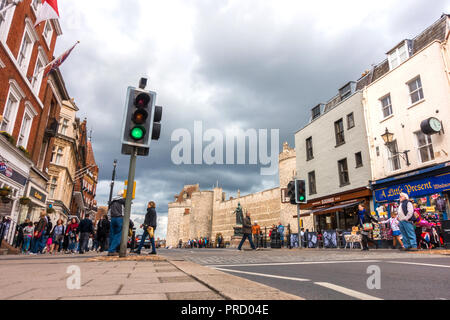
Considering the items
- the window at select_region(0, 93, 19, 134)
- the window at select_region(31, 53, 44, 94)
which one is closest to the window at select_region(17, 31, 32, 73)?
the window at select_region(31, 53, 44, 94)

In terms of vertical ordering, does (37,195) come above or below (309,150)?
below

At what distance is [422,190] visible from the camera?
13.9 m

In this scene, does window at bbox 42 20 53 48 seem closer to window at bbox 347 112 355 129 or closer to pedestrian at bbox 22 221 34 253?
pedestrian at bbox 22 221 34 253

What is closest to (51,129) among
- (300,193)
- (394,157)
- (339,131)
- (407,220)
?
(300,193)

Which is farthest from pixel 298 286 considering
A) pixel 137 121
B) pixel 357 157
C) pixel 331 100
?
pixel 331 100

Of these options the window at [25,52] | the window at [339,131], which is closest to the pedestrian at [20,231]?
the window at [25,52]

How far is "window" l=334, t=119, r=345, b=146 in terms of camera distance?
66.1 feet

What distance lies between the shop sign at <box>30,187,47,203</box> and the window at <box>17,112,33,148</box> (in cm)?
252

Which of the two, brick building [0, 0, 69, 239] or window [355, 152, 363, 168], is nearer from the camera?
brick building [0, 0, 69, 239]

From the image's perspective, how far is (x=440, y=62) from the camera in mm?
13891

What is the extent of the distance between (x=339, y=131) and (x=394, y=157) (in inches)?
196

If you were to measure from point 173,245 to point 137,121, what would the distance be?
3097 inches

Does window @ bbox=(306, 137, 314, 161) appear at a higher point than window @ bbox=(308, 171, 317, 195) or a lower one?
higher

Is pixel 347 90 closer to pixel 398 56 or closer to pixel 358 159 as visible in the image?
pixel 398 56
